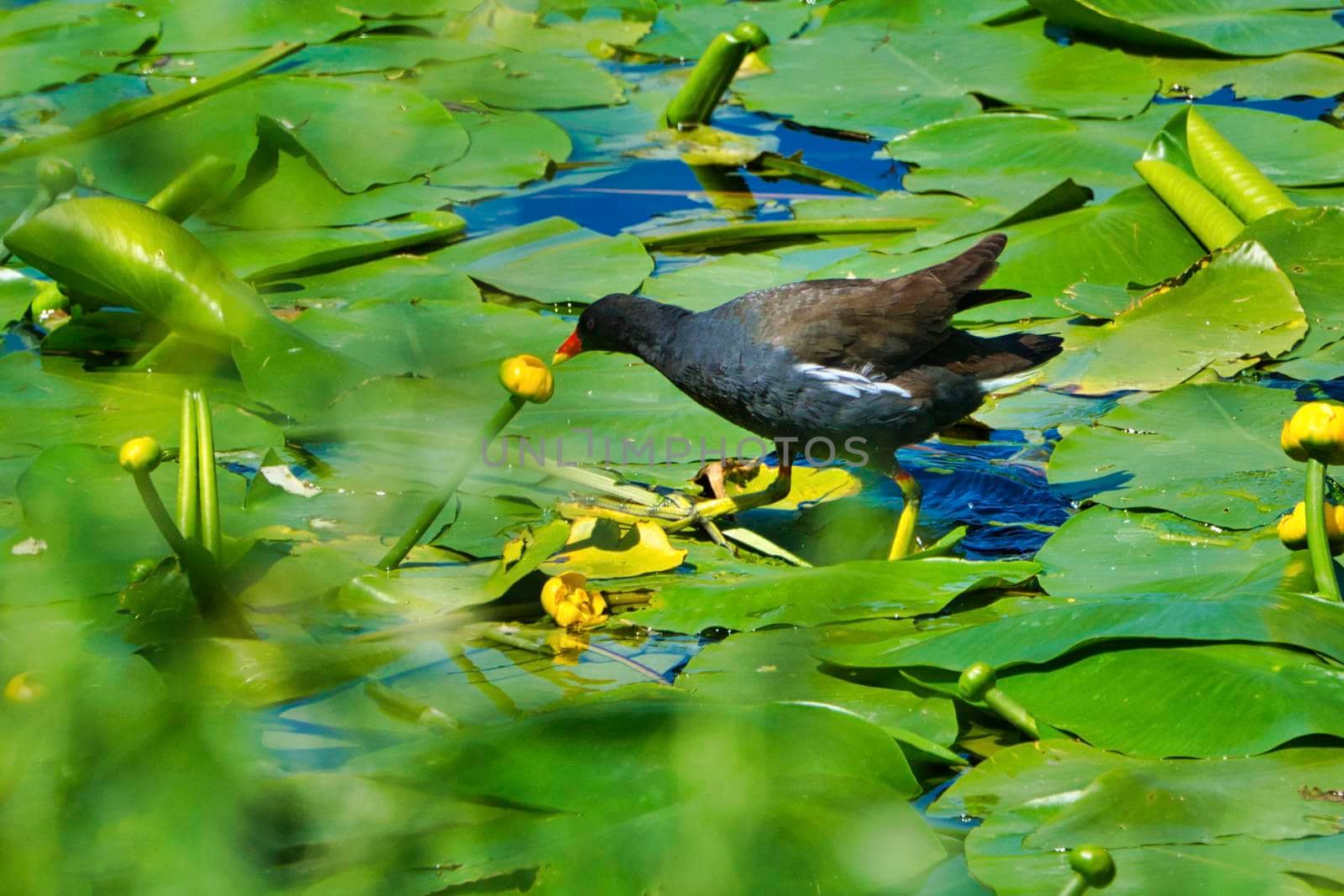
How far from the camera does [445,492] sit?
170 cm

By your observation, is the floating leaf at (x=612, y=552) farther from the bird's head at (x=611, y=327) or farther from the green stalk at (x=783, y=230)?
the green stalk at (x=783, y=230)

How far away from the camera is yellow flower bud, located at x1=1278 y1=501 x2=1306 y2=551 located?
1.73 metres

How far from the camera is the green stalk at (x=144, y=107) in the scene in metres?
1.07

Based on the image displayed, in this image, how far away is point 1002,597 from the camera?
81.2 inches

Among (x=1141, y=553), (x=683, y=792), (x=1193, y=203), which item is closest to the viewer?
(x=683, y=792)

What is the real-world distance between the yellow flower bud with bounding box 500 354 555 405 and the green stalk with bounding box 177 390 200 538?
0.33 metres

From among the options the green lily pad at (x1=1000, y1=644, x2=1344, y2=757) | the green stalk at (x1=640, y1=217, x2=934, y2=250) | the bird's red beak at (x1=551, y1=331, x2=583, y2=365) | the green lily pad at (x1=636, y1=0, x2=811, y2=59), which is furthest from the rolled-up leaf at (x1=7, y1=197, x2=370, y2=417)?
the green lily pad at (x1=636, y1=0, x2=811, y2=59)

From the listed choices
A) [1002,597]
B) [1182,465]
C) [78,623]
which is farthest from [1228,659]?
[78,623]

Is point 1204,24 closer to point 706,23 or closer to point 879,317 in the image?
point 706,23

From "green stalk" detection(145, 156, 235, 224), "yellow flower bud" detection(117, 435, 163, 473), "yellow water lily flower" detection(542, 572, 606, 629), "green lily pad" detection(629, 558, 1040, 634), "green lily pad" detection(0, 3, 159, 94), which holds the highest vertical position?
"yellow flower bud" detection(117, 435, 163, 473)

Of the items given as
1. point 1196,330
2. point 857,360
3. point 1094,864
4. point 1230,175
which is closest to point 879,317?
point 857,360

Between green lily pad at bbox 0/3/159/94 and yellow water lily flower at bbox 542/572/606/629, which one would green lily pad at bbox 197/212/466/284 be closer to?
green lily pad at bbox 0/3/159/94

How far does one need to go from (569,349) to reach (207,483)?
4.31 ft

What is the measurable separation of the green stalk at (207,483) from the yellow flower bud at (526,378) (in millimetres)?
316
